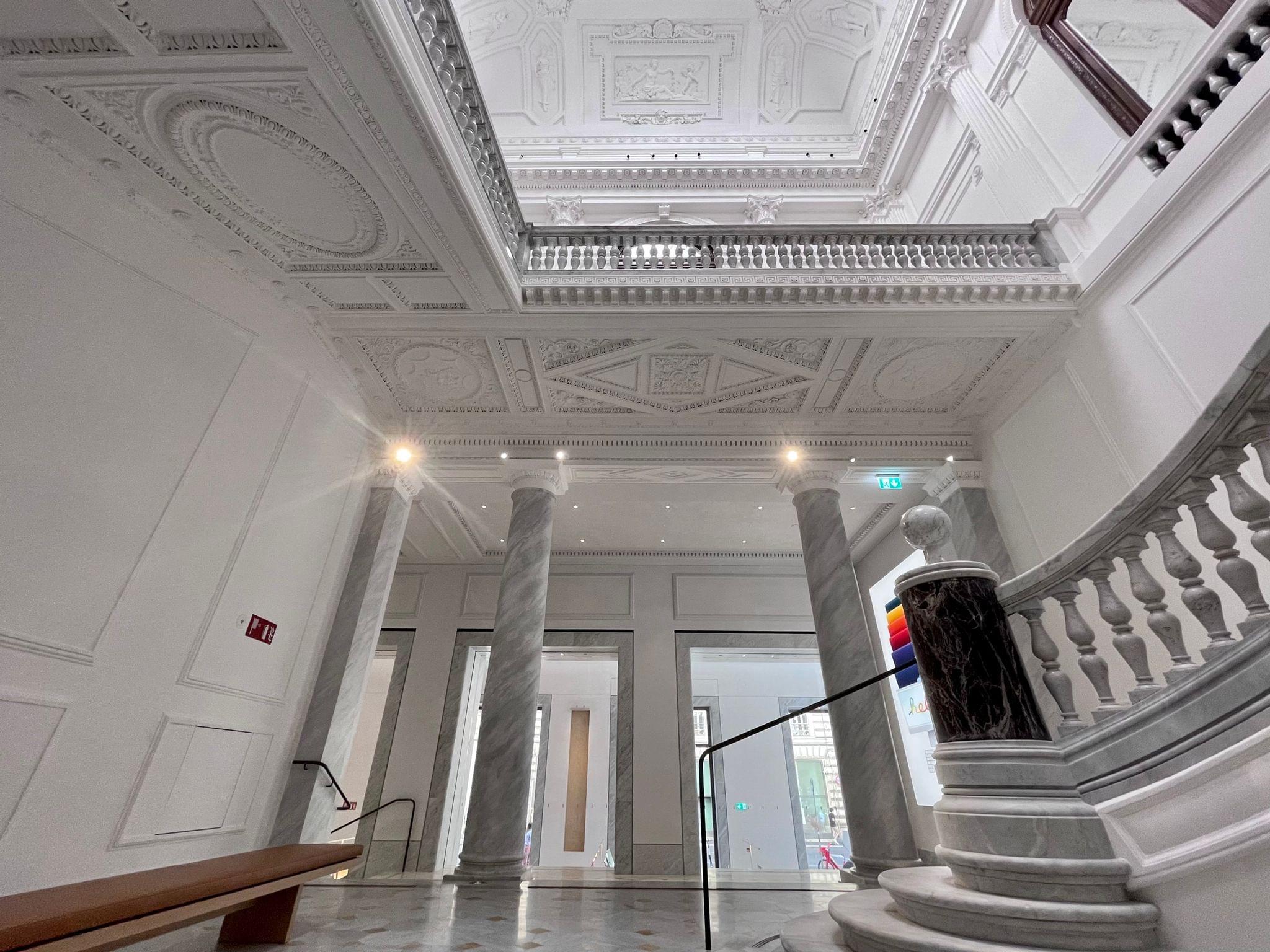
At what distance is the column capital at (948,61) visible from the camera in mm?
Answer: 8188

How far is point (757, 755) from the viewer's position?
46.7 feet

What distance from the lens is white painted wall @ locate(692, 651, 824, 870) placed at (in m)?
13.5

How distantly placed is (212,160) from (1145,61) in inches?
327

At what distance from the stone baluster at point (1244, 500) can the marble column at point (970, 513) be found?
4787 millimetres

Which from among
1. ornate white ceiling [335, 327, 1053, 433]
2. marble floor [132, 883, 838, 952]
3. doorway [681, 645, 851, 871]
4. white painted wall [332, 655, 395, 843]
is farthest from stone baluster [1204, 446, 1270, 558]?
white painted wall [332, 655, 395, 843]

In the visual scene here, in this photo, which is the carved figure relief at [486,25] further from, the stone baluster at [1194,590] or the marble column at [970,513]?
the stone baluster at [1194,590]

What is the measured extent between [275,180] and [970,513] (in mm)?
7498

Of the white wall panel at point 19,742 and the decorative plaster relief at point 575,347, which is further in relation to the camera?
the decorative plaster relief at point 575,347

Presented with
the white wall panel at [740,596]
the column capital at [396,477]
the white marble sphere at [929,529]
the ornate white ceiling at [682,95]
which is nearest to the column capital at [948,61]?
the ornate white ceiling at [682,95]

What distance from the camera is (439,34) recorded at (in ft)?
12.8

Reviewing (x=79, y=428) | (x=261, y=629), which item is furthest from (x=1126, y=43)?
(x=261, y=629)

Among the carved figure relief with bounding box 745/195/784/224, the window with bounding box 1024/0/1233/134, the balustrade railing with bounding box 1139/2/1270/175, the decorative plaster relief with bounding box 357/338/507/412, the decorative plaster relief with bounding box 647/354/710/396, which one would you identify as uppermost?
the carved figure relief with bounding box 745/195/784/224

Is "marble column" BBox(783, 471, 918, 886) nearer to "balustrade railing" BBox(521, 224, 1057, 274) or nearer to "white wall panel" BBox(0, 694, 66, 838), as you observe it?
"balustrade railing" BBox(521, 224, 1057, 274)

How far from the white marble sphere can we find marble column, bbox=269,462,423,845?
547cm
